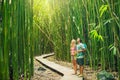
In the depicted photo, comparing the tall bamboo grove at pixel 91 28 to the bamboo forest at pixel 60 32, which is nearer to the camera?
the bamboo forest at pixel 60 32

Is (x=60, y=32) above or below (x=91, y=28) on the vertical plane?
below

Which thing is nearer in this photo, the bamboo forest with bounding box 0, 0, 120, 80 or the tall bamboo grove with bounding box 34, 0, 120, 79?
the bamboo forest with bounding box 0, 0, 120, 80

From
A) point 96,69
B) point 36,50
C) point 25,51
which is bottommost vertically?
point 36,50

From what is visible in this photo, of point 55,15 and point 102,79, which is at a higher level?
point 55,15

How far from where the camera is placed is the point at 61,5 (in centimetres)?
966

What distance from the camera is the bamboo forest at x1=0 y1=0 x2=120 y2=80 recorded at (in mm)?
3355

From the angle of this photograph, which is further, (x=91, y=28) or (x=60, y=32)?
(x=60, y=32)

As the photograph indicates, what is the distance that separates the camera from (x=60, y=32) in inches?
405

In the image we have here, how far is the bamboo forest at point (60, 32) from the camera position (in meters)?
3.35

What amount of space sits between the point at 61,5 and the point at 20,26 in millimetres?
5449

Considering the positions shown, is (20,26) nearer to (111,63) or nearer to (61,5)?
(111,63)

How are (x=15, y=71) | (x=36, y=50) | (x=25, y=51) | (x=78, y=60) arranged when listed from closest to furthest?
(x=15, y=71)
(x=25, y=51)
(x=78, y=60)
(x=36, y=50)

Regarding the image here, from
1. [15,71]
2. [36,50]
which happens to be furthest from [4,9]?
[36,50]

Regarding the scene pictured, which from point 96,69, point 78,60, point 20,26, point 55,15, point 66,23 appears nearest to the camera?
point 20,26
